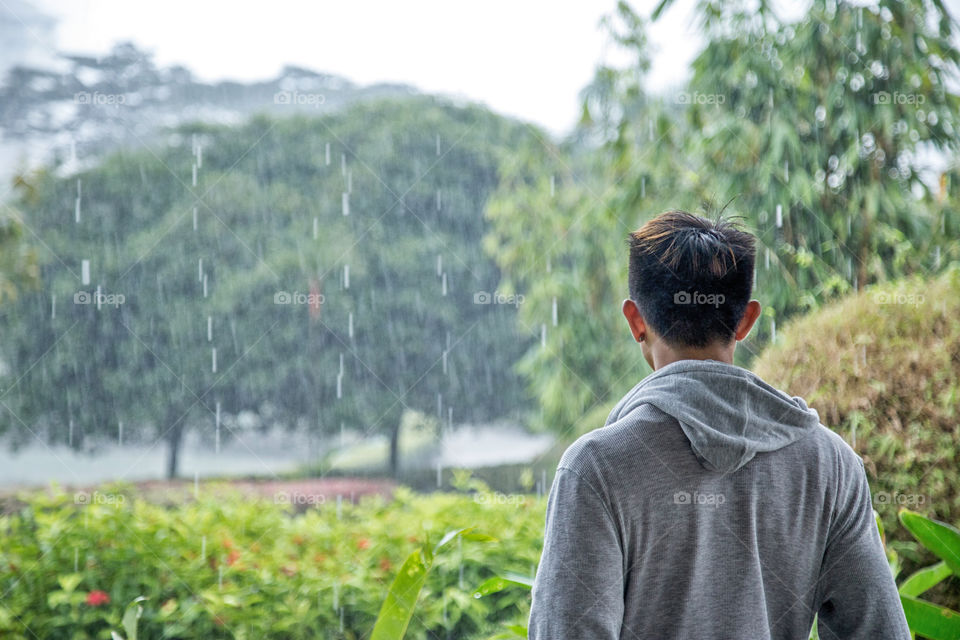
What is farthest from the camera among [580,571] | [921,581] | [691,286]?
[921,581]

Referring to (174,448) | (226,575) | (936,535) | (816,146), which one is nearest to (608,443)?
(936,535)

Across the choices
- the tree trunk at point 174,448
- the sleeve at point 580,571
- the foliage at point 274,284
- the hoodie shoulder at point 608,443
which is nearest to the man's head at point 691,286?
the hoodie shoulder at point 608,443

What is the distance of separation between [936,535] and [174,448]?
5.15 m

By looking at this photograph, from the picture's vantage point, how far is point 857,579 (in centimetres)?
84

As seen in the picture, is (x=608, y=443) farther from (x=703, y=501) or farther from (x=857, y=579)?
(x=857, y=579)

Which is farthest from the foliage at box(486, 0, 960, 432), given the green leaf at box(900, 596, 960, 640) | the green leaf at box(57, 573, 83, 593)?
the green leaf at box(57, 573, 83, 593)

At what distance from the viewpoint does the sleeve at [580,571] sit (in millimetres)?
722

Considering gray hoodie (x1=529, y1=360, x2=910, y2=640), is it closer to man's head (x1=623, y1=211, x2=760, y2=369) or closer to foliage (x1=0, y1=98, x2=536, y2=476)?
man's head (x1=623, y1=211, x2=760, y2=369)

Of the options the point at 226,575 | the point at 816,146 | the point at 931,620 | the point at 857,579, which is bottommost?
the point at 226,575

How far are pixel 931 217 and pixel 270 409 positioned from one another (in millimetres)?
4580

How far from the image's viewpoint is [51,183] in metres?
5.09

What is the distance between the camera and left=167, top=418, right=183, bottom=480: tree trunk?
5.46m

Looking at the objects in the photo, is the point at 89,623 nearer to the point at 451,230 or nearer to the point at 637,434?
the point at 637,434

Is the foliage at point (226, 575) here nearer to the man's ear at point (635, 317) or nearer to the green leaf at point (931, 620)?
the green leaf at point (931, 620)
